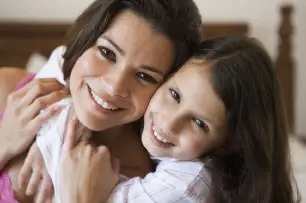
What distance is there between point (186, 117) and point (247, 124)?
0.39 feet

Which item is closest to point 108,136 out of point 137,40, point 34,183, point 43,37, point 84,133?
point 84,133

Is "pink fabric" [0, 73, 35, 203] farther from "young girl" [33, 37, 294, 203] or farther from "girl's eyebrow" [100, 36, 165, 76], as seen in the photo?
"girl's eyebrow" [100, 36, 165, 76]

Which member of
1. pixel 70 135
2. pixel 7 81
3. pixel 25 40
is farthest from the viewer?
pixel 25 40

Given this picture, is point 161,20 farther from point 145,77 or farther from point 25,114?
point 25,114

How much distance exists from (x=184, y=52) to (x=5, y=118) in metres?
0.48

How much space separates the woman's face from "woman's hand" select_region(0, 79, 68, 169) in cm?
12

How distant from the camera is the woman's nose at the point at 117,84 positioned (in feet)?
3.55

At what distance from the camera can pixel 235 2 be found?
284cm

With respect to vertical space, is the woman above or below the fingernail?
above

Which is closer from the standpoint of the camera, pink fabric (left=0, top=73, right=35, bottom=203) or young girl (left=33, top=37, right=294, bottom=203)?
young girl (left=33, top=37, right=294, bottom=203)

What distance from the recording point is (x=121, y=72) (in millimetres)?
1085

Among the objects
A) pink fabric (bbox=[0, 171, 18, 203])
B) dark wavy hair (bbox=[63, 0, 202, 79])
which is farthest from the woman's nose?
pink fabric (bbox=[0, 171, 18, 203])

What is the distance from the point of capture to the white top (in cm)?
106

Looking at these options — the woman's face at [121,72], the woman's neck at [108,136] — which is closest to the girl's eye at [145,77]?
the woman's face at [121,72]
